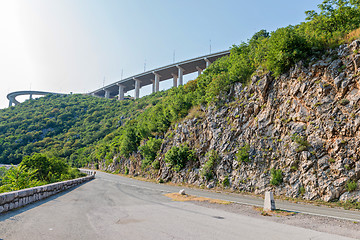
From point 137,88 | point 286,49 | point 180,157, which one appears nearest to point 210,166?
point 180,157

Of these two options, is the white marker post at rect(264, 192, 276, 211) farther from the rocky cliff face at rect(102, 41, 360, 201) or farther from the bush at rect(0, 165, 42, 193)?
the bush at rect(0, 165, 42, 193)

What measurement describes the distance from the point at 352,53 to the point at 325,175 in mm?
9095

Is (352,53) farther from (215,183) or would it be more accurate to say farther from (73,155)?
(73,155)

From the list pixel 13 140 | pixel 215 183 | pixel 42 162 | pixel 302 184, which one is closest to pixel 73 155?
pixel 13 140

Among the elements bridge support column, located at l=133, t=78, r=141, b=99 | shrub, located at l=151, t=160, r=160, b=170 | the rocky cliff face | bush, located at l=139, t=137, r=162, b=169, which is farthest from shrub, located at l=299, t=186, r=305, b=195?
bridge support column, located at l=133, t=78, r=141, b=99

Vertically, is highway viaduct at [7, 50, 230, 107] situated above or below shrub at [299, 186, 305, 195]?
above

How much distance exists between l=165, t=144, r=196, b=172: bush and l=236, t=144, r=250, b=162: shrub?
7.00m

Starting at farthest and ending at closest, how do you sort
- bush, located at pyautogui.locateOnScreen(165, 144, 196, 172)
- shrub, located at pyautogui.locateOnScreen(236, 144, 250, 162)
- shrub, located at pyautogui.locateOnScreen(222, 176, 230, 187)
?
bush, located at pyautogui.locateOnScreen(165, 144, 196, 172), shrub, located at pyautogui.locateOnScreen(222, 176, 230, 187), shrub, located at pyautogui.locateOnScreen(236, 144, 250, 162)

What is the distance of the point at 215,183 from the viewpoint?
21094 mm

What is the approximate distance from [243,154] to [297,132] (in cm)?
483

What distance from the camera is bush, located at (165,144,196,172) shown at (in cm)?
2625

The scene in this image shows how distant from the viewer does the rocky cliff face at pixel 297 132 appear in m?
14.0

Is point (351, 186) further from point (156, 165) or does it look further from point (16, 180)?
point (156, 165)

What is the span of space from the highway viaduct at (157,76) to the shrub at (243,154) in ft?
189
